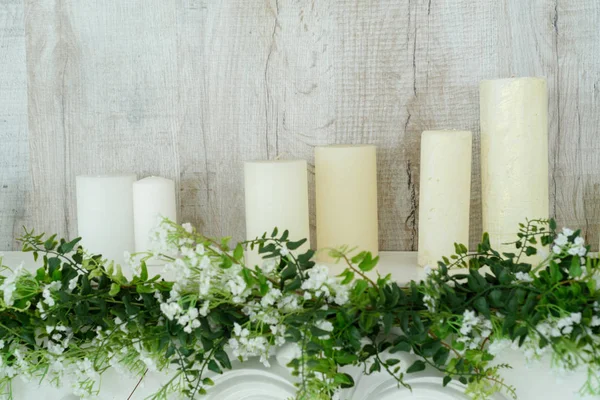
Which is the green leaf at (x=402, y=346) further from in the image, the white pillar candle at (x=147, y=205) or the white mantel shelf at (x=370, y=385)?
the white pillar candle at (x=147, y=205)

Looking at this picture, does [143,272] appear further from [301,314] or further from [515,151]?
[515,151]

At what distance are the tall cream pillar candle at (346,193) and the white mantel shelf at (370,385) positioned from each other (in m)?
0.06

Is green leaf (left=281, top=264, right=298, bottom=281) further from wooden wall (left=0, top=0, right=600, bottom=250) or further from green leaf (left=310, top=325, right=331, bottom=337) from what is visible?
wooden wall (left=0, top=0, right=600, bottom=250)

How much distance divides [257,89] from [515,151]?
0.35 metres

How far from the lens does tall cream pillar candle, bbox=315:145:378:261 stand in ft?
2.50

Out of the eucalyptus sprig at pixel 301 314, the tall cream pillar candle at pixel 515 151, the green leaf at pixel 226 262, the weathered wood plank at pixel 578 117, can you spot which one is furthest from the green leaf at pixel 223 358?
the weathered wood plank at pixel 578 117

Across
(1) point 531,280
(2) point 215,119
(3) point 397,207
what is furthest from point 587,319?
(2) point 215,119

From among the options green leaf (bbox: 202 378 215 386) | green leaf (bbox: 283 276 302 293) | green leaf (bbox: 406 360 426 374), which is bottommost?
green leaf (bbox: 202 378 215 386)

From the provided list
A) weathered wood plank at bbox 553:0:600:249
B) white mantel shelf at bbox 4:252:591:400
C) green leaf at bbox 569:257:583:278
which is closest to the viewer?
green leaf at bbox 569:257:583:278

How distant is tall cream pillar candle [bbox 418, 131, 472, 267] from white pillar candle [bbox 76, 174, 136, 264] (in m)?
0.38

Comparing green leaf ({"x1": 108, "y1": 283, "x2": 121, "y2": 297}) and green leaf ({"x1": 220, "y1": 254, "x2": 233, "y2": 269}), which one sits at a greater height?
green leaf ({"x1": 220, "y1": 254, "x2": 233, "y2": 269})

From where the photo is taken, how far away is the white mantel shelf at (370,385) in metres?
0.71

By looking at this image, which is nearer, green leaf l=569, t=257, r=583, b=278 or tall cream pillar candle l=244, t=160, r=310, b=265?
green leaf l=569, t=257, r=583, b=278

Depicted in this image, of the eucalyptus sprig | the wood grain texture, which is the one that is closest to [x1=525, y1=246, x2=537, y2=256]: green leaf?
the eucalyptus sprig
